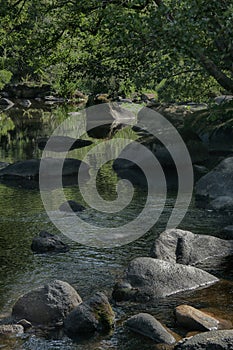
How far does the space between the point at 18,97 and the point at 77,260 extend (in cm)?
5977

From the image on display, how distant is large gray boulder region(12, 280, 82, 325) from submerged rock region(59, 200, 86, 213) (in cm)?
755

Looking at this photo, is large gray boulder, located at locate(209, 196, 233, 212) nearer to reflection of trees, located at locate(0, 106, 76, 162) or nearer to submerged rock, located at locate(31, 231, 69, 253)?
submerged rock, located at locate(31, 231, 69, 253)

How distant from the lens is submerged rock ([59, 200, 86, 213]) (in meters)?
18.4

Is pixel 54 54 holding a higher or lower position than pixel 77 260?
higher

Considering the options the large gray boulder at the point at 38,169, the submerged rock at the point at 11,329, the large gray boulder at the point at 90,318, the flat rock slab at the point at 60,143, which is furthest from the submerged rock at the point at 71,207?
the flat rock slab at the point at 60,143

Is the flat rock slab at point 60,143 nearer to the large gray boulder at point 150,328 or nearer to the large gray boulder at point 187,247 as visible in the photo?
the large gray boulder at point 187,247

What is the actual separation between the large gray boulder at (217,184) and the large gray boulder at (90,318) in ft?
32.8

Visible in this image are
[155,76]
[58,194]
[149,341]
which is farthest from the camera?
[58,194]

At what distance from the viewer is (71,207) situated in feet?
61.0

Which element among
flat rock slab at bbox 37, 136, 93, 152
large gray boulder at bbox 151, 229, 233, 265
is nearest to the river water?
large gray boulder at bbox 151, 229, 233, 265

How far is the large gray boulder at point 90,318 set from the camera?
393 inches

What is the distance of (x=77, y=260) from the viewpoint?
13539 millimetres

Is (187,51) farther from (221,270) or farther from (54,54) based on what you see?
(54,54)

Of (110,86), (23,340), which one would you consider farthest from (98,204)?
(23,340)
